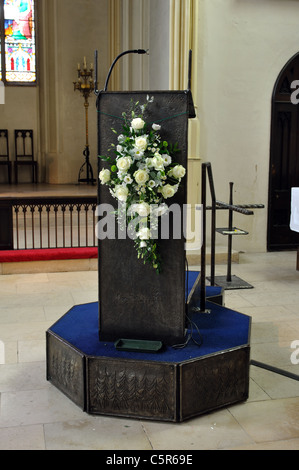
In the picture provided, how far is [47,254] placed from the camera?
6891 mm

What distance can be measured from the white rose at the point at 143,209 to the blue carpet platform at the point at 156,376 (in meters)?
0.84

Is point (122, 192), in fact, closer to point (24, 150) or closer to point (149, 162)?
point (149, 162)

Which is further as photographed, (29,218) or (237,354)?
(29,218)

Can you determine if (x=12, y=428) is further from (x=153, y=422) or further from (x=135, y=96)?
(x=135, y=96)

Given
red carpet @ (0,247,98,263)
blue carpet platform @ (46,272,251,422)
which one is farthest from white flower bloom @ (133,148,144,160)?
red carpet @ (0,247,98,263)

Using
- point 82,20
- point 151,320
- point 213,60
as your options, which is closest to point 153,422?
point 151,320

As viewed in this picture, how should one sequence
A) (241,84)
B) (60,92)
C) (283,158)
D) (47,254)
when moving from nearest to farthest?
(47,254)
(241,84)
(283,158)
(60,92)

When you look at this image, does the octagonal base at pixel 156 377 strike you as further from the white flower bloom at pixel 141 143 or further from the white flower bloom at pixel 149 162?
the white flower bloom at pixel 141 143

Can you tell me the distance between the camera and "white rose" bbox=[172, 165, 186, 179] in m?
3.25

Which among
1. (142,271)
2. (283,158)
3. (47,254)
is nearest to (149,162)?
(142,271)

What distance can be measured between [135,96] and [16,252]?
400 cm

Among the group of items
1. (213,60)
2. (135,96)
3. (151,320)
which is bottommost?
(151,320)

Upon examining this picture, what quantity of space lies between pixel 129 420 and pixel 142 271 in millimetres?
884
